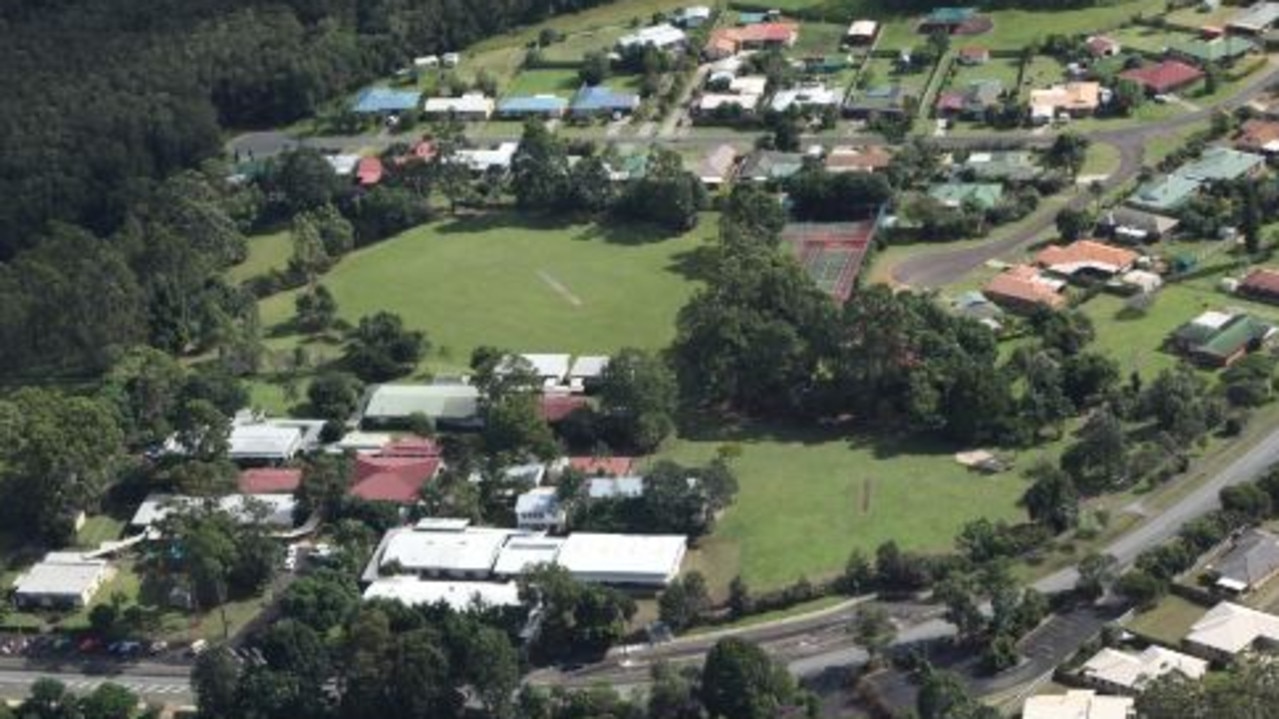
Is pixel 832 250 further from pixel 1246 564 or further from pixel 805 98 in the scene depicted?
pixel 1246 564

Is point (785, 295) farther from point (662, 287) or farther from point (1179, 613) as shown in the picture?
point (1179, 613)

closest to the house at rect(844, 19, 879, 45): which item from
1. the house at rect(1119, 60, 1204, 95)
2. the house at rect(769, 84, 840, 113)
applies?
the house at rect(769, 84, 840, 113)

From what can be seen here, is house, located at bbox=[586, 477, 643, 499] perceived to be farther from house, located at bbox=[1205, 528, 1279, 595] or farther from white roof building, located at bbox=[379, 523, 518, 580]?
house, located at bbox=[1205, 528, 1279, 595]

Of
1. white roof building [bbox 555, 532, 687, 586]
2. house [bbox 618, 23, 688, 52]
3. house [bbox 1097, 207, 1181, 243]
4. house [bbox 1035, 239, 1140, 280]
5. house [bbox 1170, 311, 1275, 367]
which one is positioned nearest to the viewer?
white roof building [bbox 555, 532, 687, 586]

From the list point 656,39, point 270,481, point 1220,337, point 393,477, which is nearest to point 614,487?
point 393,477

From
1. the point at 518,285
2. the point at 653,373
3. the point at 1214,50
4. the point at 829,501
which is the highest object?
the point at 653,373

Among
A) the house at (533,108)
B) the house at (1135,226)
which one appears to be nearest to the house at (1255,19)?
the house at (1135,226)

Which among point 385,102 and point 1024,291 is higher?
point 385,102
